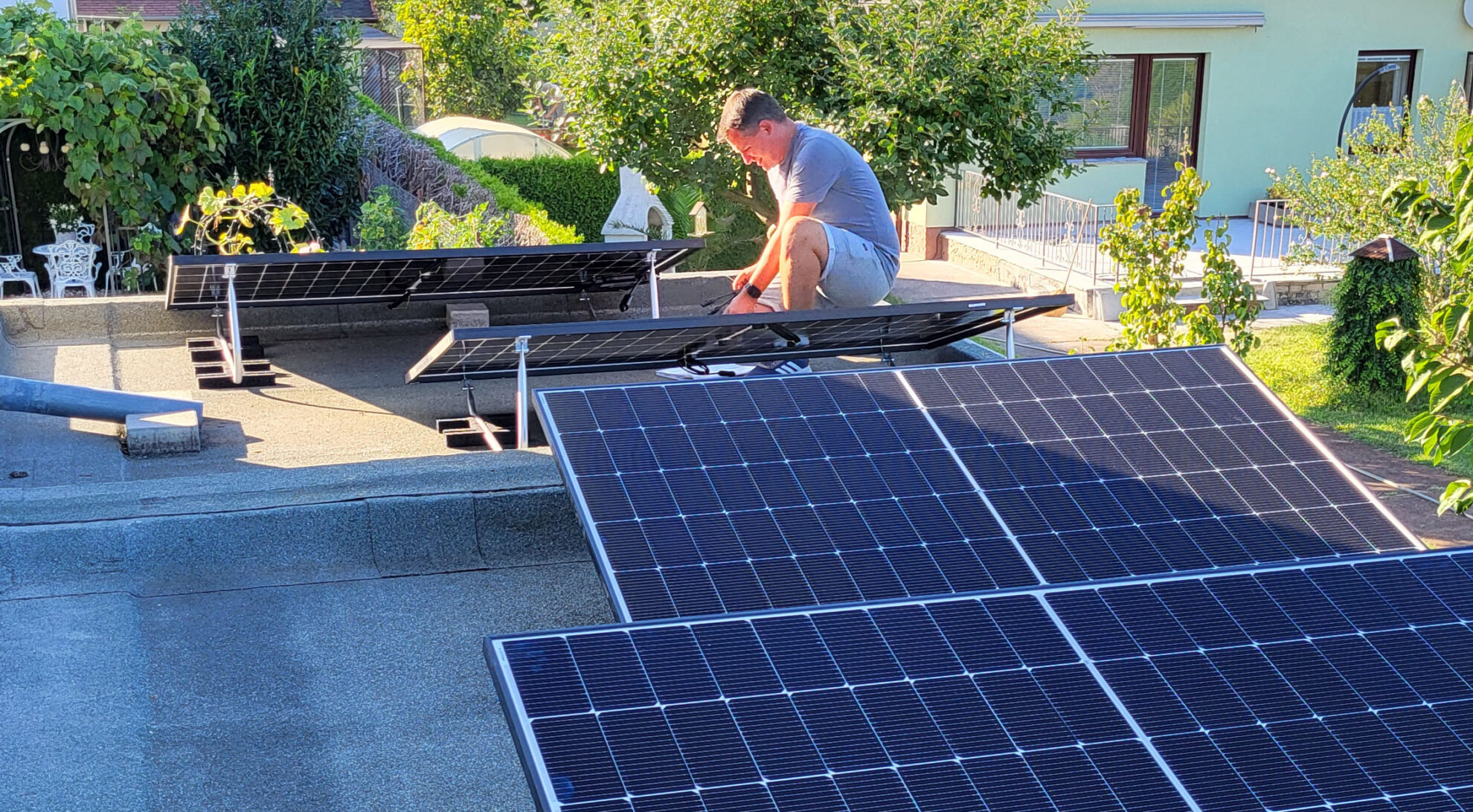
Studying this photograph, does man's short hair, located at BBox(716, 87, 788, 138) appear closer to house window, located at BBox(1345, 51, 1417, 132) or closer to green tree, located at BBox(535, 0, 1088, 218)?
green tree, located at BBox(535, 0, 1088, 218)

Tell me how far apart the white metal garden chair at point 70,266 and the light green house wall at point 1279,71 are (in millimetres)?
15849

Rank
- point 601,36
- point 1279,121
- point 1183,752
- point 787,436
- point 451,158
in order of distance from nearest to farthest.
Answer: point 1183,752 < point 787,436 < point 601,36 < point 451,158 < point 1279,121

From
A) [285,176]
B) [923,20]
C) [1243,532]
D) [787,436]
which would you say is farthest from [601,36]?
[1243,532]

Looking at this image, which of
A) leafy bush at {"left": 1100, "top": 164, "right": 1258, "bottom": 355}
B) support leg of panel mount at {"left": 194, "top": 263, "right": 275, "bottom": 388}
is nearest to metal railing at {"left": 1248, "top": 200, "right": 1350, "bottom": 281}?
leafy bush at {"left": 1100, "top": 164, "right": 1258, "bottom": 355}

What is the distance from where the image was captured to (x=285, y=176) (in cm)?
1398

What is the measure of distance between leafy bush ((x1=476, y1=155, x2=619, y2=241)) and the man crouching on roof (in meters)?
17.5

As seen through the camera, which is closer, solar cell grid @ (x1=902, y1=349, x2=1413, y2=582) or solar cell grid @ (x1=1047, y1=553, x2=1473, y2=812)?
solar cell grid @ (x1=1047, y1=553, x2=1473, y2=812)

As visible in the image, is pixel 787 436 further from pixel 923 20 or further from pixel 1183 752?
pixel 923 20

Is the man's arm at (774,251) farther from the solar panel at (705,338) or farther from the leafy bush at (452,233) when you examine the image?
the leafy bush at (452,233)

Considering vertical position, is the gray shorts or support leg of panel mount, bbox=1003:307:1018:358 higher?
the gray shorts

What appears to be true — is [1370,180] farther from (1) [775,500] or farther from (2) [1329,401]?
(1) [775,500]

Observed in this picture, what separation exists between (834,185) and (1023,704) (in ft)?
15.0

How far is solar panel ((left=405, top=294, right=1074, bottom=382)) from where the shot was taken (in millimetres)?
6555

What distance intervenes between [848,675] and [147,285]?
1155cm
